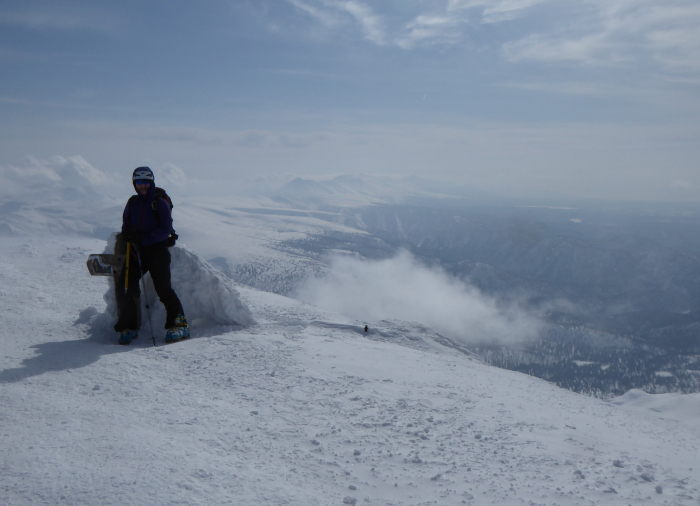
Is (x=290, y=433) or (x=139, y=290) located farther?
(x=139, y=290)

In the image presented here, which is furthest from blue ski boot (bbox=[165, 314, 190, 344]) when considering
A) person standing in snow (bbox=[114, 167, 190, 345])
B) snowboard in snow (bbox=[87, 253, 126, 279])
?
snowboard in snow (bbox=[87, 253, 126, 279])

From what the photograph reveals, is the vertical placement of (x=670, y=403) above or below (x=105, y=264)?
below

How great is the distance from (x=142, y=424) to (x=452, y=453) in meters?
3.14

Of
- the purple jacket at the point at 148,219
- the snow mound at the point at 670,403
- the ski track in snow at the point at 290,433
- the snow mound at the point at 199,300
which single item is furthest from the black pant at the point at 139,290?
the snow mound at the point at 670,403

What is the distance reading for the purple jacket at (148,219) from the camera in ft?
23.3

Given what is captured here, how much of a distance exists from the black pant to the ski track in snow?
586mm

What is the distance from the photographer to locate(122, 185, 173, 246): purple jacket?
7102 millimetres

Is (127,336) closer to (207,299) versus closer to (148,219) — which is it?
(207,299)

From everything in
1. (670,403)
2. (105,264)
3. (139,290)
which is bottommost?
(670,403)

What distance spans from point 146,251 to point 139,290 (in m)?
0.73

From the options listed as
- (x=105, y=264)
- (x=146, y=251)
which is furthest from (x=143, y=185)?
(x=105, y=264)

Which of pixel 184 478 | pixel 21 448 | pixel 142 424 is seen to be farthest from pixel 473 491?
pixel 21 448

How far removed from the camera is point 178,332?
720 centimetres

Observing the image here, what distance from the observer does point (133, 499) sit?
2.68 metres
